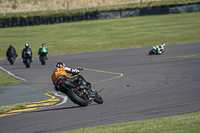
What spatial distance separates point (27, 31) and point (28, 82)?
29.4 metres

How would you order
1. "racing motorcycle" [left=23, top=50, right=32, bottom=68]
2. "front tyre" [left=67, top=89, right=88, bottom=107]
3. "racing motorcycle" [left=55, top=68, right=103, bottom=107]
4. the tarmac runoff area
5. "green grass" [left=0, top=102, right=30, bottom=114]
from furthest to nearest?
"racing motorcycle" [left=23, top=50, right=32, bottom=68] → the tarmac runoff area → "green grass" [left=0, top=102, right=30, bottom=114] → "racing motorcycle" [left=55, top=68, right=103, bottom=107] → "front tyre" [left=67, top=89, right=88, bottom=107]

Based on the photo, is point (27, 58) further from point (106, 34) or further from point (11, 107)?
point (106, 34)

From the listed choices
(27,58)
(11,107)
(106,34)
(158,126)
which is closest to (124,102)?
(158,126)

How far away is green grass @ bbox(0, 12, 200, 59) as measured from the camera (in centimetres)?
3475

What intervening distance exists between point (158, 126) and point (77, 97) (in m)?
3.22

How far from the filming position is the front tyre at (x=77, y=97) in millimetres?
9050

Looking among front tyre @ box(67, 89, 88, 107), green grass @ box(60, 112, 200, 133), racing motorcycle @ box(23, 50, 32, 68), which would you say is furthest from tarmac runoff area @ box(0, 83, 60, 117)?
racing motorcycle @ box(23, 50, 32, 68)

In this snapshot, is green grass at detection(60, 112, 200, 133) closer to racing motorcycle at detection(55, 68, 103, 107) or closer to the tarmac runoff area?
racing motorcycle at detection(55, 68, 103, 107)

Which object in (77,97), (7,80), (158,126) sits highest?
(158,126)

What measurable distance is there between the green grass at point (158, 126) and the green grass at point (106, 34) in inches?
1015

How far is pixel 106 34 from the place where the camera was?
40.5 metres

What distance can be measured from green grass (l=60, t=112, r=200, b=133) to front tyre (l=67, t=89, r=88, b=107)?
2.27m

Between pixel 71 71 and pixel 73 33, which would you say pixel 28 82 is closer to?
pixel 71 71

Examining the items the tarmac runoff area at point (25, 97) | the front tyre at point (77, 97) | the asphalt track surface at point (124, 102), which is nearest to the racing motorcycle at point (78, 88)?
the front tyre at point (77, 97)
